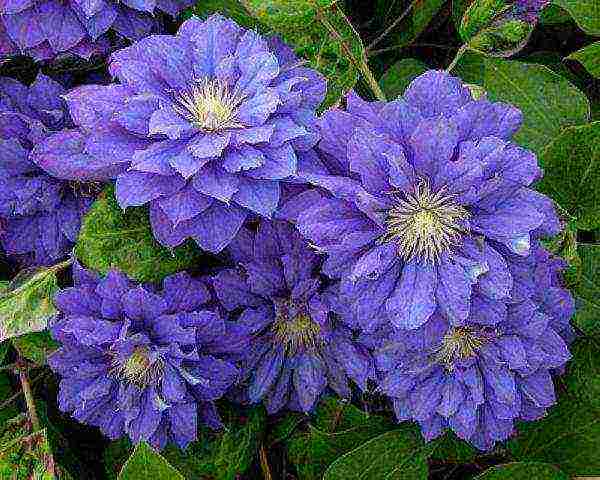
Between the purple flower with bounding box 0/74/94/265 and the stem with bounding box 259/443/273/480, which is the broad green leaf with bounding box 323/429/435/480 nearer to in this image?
the stem with bounding box 259/443/273/480

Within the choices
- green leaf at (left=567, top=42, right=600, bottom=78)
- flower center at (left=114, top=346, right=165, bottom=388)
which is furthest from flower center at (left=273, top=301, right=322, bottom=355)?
green leaf at (left=567, top=42, right=600, bottom=78)

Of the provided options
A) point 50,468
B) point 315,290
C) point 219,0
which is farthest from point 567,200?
point 50,468

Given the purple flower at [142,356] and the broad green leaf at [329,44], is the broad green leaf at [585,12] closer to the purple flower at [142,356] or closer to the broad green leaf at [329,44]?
the broad green leaf at [329,44]

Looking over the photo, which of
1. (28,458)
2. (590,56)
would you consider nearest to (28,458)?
(28,458)

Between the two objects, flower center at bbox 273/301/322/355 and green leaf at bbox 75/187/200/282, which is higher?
green leaf at bbox 75/187/200/282

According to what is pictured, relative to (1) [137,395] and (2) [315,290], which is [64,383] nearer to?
(1) [137,395]

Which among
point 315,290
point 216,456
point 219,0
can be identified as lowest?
point 216,456
